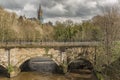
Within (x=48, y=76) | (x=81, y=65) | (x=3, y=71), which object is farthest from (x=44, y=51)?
(x=81, y=65)

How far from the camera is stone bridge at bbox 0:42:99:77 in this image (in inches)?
1660

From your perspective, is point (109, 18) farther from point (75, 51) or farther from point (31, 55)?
point (31, 55)

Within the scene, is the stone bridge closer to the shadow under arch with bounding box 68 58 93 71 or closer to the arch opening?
the arch opening

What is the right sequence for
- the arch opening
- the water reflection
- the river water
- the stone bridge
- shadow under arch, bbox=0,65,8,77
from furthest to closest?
shadow under arch, bbox=0,65,8,77 → the arch opening → the stone bridge → the water reflection → the river water

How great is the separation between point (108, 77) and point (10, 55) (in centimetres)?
1627

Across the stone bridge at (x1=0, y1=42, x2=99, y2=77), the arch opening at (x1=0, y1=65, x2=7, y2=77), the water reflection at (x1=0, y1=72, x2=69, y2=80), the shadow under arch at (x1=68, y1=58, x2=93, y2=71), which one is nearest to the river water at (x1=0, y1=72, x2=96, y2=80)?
the water reflection at (x1=0, y1=72, x2=69, y2=80)

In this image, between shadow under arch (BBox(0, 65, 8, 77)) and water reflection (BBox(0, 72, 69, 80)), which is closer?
water reflection (BBox(0, 72, 69, 80))

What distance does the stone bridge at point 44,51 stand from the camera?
42156 millimetres

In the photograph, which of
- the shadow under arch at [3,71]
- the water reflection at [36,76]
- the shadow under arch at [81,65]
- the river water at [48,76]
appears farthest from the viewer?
the shadow under arch at [81,65]

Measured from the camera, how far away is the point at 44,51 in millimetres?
44281

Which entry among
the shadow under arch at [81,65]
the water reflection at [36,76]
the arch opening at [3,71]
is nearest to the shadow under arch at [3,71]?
the arch opening at [3,71]

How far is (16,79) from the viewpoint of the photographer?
4066 cm

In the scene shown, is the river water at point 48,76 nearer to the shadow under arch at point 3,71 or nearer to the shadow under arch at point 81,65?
the shadow under arch at point 3,71

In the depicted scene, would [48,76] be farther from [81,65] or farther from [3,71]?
[81,65]
